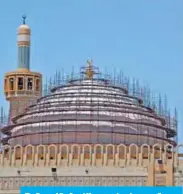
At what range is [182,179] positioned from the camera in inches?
1468

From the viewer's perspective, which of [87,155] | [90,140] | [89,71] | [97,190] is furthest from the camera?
[89,71]

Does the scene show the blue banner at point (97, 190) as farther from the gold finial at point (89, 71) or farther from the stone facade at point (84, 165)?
the gold finial at point (89, 71)

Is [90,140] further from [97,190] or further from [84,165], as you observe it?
[97,190]

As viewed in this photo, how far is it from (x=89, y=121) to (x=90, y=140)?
0.92 metres

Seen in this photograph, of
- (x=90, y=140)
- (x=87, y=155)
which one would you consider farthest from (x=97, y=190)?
(x=90, y=140)

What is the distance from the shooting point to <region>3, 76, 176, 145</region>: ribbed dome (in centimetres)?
4159

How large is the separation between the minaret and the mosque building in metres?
1.43

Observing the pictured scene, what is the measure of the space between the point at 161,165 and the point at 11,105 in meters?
13.7

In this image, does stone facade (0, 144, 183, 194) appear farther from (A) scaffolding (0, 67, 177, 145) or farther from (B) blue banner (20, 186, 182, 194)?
(B) blue banner (20, 186, 182, 194)

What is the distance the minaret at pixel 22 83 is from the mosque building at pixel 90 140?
1.43 meters

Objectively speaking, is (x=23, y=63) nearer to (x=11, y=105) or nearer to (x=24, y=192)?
(x=11, y=105)

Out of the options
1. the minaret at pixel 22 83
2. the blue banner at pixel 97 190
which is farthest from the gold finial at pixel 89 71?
the blue banner at pixel 97 190

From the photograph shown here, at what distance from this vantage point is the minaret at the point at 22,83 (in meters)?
49.4

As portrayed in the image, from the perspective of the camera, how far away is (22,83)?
49.3m
